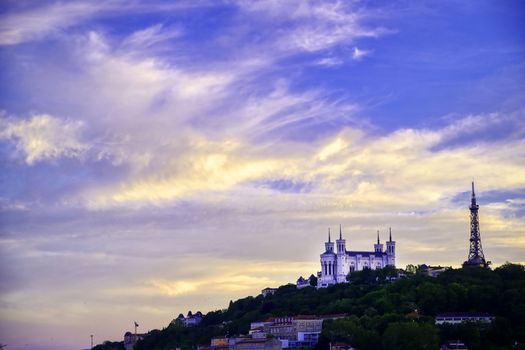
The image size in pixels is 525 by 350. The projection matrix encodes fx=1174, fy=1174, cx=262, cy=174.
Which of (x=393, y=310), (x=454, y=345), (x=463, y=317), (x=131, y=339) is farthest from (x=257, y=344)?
(x=131, y=339)

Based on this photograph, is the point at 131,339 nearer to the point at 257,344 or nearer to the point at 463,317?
the point at 257,344

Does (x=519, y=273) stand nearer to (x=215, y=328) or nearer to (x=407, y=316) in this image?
(x=407, y=316)

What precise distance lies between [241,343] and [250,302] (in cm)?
2283

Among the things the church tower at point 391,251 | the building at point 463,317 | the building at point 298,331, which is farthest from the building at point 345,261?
the building at point 463,317

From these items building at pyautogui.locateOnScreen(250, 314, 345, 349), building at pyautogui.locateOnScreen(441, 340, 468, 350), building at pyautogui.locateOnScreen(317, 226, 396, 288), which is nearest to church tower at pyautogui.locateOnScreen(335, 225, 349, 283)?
building at pyautogui.locateOnScreen(317, 226, 396, 288)

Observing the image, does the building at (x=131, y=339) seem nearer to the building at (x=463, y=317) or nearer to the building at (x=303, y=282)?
the building at (x=303, y=282)

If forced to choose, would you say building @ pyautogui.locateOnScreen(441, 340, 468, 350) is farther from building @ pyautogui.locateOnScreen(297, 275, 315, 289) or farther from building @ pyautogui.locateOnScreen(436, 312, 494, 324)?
building @ pyautogui.locateOnScreen(297, 275, 315, 289)

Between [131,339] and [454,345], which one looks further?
[131,339]

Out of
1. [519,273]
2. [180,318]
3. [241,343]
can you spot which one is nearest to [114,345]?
[180,318]

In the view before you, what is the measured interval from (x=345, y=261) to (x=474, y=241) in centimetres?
1893

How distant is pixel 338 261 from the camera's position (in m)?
118

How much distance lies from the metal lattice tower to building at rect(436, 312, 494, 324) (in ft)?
61.6

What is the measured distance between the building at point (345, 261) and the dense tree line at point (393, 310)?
3.95 m

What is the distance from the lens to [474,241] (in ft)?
337
